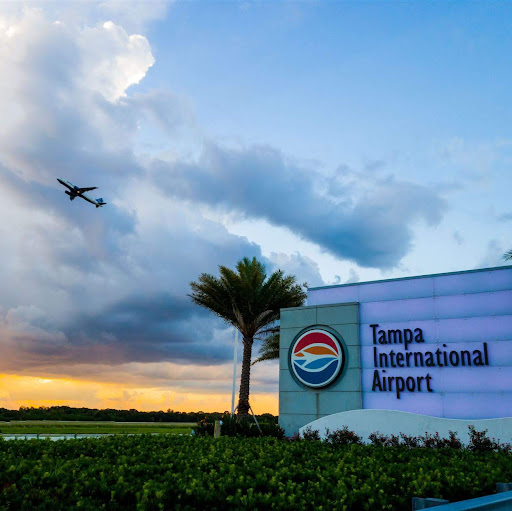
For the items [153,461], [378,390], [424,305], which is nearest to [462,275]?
[424,305]

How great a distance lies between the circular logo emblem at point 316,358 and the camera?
866 inches

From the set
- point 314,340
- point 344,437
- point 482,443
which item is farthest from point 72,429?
point 482,443

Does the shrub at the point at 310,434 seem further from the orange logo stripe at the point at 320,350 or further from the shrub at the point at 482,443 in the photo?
the shrub at the point at 482,443

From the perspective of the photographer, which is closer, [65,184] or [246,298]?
[246,298]

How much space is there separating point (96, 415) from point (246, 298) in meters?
22.6

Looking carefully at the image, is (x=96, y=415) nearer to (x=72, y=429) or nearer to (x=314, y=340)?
(x=72, y=429)

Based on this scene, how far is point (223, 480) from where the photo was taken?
307 inches

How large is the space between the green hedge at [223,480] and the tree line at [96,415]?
3325 cm

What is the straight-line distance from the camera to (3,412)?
1827 inches

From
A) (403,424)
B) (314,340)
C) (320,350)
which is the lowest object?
(403,424)

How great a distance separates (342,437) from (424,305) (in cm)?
631

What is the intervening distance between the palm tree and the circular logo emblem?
40.5 feet

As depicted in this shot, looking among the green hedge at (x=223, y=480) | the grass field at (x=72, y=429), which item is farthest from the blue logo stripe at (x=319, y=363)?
the grass field at (x=72, y=429)

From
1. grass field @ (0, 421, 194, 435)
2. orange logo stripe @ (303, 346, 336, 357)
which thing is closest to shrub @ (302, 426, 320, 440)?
orange logo stripe @ (303, 346, 336, 357)
